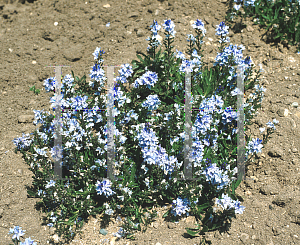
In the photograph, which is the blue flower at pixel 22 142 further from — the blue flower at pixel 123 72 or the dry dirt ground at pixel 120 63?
the blue flower at pixel 123 72

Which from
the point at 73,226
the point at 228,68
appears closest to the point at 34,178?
the point at 73,226

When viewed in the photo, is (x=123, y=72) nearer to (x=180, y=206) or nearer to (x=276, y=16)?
(x=180, y=206)

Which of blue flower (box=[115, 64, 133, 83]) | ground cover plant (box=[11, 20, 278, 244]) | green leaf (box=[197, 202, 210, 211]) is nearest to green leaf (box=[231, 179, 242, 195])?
ground cover plant (box=[11, 20, 278, 244])

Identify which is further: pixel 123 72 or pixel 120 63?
pixel 120 63

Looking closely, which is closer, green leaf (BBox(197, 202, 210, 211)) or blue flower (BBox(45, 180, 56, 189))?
blue flower (BBox(45, 180, 56, 189))

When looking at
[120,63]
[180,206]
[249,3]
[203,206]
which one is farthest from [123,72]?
[249,3]

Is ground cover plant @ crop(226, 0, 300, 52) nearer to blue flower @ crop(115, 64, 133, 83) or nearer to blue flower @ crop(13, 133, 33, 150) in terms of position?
blue flower @ crop(115, 64, 133, 83)
